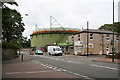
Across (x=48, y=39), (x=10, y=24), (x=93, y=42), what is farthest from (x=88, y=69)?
(x=48, y=39)

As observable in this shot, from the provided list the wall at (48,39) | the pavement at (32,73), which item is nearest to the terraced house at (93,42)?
the pavement at (32,73)

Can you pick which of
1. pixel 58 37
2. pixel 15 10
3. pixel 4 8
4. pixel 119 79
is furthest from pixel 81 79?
pixel 58 37

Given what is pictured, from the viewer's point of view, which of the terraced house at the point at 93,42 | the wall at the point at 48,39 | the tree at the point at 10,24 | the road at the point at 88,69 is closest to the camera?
the road at the point at 88,69

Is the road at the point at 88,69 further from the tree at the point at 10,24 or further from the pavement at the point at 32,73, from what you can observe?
the tree at the point at 10,24

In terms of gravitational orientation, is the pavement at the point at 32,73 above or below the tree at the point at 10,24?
below

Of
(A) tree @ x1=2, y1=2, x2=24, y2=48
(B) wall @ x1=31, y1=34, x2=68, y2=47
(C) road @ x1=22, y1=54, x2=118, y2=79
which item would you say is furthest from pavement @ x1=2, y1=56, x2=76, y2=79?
(B) wall @ x1=31, y1=34, x2=68, y2=47

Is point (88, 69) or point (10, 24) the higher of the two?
point (10, 24)

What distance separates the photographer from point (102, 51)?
153ft

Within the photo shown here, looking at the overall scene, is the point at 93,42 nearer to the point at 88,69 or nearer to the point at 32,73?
the point at 88,69

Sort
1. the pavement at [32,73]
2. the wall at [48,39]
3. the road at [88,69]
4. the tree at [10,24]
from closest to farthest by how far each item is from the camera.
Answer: the pavement at [32,73]
the road at [88,69]
the tree at [10,24]
the wall at [48,39]

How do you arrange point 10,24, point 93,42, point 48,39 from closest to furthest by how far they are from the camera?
point 10,24, point 93,42, point 48,39

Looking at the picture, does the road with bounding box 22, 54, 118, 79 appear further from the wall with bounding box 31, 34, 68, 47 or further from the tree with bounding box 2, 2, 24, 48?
the wall with bounding box 31, 34, 68, 47

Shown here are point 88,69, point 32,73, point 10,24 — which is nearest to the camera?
point 32,73

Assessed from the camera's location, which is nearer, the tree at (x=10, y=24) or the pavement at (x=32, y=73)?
the pavement at (x=32, y=73)
